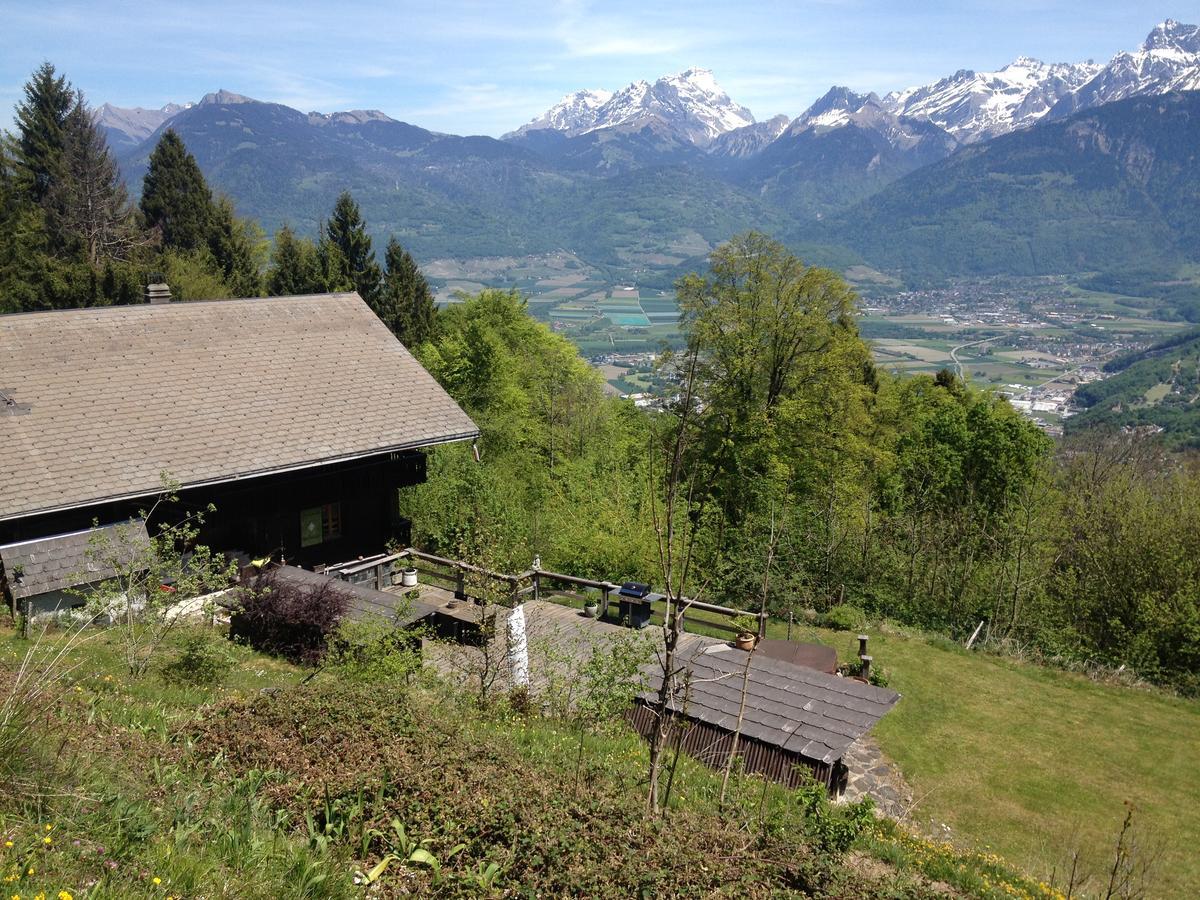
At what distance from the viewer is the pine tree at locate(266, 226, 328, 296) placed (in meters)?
40.1

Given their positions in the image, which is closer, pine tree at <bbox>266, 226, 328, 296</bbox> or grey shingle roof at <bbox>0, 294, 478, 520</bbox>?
grey shingle roof at <bbox>0, 294, 478, 520</bbox>

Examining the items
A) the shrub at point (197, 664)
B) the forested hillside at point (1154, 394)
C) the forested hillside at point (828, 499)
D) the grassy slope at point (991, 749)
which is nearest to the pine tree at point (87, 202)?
the forested hillside at point (828, 499)

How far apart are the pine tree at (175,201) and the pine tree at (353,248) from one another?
6130 millimetres

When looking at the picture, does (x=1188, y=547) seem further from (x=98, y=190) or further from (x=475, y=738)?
(x=98, y=190)

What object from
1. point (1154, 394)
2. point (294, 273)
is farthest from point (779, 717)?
point (1154, 394)

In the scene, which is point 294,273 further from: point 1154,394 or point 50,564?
point 1154,394

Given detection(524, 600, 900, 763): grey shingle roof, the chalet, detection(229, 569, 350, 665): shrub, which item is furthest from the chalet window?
detection(524, 600, 900, 763): grey shingle roof

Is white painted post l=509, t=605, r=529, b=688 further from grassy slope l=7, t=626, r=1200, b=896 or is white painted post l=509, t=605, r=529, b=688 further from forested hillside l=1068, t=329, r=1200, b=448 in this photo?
forested hillside l=1068, t=329, r=1200, b=448

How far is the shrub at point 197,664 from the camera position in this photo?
34.7 feet

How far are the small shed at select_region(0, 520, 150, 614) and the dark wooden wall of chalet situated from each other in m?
0.99

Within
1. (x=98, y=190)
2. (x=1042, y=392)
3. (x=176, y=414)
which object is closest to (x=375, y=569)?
(x=176, y=414)

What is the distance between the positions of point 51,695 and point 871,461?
29.0m

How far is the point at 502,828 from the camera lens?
6.29m

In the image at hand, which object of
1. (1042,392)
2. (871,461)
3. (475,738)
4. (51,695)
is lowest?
(1042,392)
